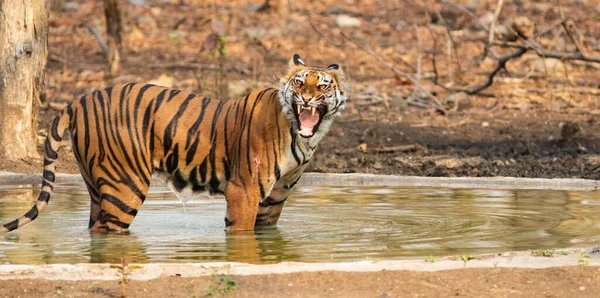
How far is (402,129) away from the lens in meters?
14.1

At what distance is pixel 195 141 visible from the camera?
7.80 metres

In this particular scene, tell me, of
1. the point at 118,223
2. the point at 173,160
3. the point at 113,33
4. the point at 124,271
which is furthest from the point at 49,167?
the point at 113,33

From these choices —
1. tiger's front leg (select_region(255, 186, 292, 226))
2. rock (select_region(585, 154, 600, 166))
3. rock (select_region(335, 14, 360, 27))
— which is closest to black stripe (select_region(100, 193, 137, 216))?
tiger's front leg (select_region(255, 186, 292, 226))

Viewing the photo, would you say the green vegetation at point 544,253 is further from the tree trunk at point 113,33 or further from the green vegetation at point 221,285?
the tree trunk at point 113,33

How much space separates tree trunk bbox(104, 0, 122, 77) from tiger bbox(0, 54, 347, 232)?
32.1 feet

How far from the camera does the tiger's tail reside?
732 cm

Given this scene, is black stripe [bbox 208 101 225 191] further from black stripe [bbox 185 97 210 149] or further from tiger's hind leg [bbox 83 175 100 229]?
tiger's hind leg [bbox 83 175 100 229]

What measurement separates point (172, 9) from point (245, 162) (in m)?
20.6

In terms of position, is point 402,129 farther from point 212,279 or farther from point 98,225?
point 212,279

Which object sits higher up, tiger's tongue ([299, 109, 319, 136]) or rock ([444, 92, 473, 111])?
tiger's tongue ([299, 109, 319, 136])

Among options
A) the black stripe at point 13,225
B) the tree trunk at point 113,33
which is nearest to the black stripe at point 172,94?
the black stripe at point 13,225

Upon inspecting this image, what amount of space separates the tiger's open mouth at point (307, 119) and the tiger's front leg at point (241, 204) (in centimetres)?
49

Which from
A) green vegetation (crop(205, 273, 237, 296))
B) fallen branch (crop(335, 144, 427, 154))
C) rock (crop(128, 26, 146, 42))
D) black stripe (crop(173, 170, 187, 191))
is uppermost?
green vegetation (crop(205, 273, 237, 296))

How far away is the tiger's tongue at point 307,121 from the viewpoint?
24.5 feet
